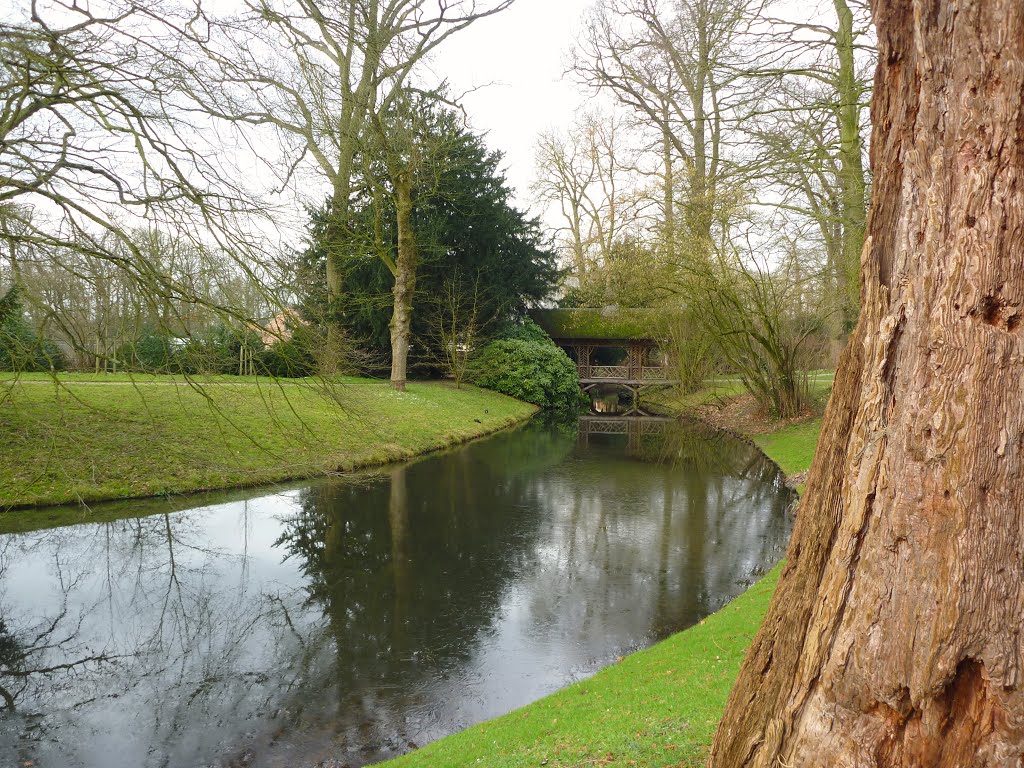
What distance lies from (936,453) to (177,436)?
13564 mm

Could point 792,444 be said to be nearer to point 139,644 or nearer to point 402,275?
point 402,275

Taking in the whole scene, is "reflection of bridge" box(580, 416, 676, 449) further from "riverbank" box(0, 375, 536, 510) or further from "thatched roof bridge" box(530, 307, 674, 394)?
"riverbank" box(0, 375, 536, 510)

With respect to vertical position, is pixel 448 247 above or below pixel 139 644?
above

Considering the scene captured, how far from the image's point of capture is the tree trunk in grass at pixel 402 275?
77.0 feet

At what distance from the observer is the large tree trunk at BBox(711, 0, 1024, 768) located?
7.08 ft

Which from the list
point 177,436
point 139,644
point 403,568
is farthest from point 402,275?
point 139,644

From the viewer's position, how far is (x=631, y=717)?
4.73 m

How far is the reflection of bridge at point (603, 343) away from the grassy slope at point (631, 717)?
91.5 ft

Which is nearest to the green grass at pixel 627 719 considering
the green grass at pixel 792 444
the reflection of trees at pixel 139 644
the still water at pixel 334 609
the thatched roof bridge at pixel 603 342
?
the still water at pixel 334 609

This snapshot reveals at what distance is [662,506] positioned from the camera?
14.0 meters

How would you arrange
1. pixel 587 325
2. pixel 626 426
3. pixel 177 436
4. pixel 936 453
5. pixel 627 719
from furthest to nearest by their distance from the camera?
pixel 587 325, pixel 626 426, pixel 177 436, pixel 627 719, pixel 936 453

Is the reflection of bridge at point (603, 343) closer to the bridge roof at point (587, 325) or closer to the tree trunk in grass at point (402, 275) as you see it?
the bridge roof at point (587, 325)

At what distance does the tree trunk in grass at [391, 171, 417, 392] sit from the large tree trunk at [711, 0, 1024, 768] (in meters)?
21.4

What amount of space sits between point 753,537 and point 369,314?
19.0 metres
